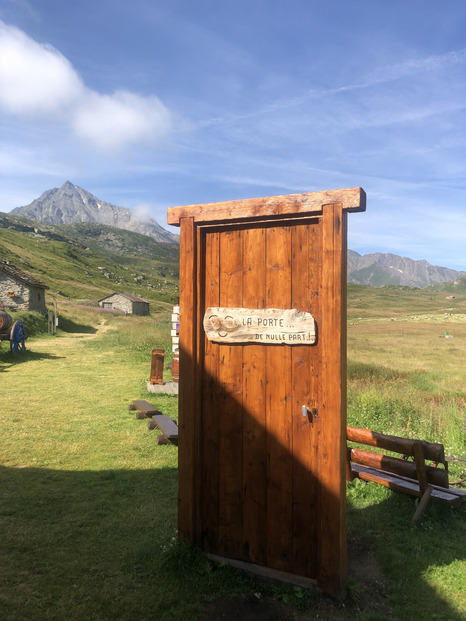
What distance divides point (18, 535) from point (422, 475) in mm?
Answer: 4094

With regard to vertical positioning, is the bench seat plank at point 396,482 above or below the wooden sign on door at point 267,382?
below

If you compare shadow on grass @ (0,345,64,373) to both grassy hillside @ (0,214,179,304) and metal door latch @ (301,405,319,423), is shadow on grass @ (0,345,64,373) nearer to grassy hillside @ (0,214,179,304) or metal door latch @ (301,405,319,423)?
metal door latch @ (301,405,319,423)

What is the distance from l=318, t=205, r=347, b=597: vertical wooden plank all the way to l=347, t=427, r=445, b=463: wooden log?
169cm

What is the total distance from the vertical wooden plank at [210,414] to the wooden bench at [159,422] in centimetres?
310

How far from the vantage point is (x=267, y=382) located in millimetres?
3664

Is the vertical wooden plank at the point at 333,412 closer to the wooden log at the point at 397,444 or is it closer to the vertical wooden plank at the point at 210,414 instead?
the vertical wooden plank at the point at 210,414

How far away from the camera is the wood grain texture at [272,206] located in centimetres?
329

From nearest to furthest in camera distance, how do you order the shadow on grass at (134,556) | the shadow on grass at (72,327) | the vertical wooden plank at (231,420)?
the shadow on grass at (134,556) → the vertical wooden plank at (231,420) → the shadow on grass at (72,327)

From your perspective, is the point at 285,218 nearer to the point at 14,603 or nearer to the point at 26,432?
the point at 14,603

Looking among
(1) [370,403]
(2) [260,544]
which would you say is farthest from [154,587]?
(1) [370,403]

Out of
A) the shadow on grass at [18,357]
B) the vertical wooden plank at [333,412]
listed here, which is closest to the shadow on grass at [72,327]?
the shadow on grass at [18,357]

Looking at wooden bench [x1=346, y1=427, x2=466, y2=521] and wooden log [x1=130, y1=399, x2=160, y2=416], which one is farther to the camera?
wooden log [x1=130, y1=399, x2=160, y2=416]

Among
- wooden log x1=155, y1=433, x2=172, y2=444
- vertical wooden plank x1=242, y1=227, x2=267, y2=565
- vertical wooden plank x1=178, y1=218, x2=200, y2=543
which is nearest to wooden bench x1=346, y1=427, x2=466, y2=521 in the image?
vertical wooden plank x1=242, y1=227, x2=267, y2=565

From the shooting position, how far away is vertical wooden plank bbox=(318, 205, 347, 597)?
10.9 ft
